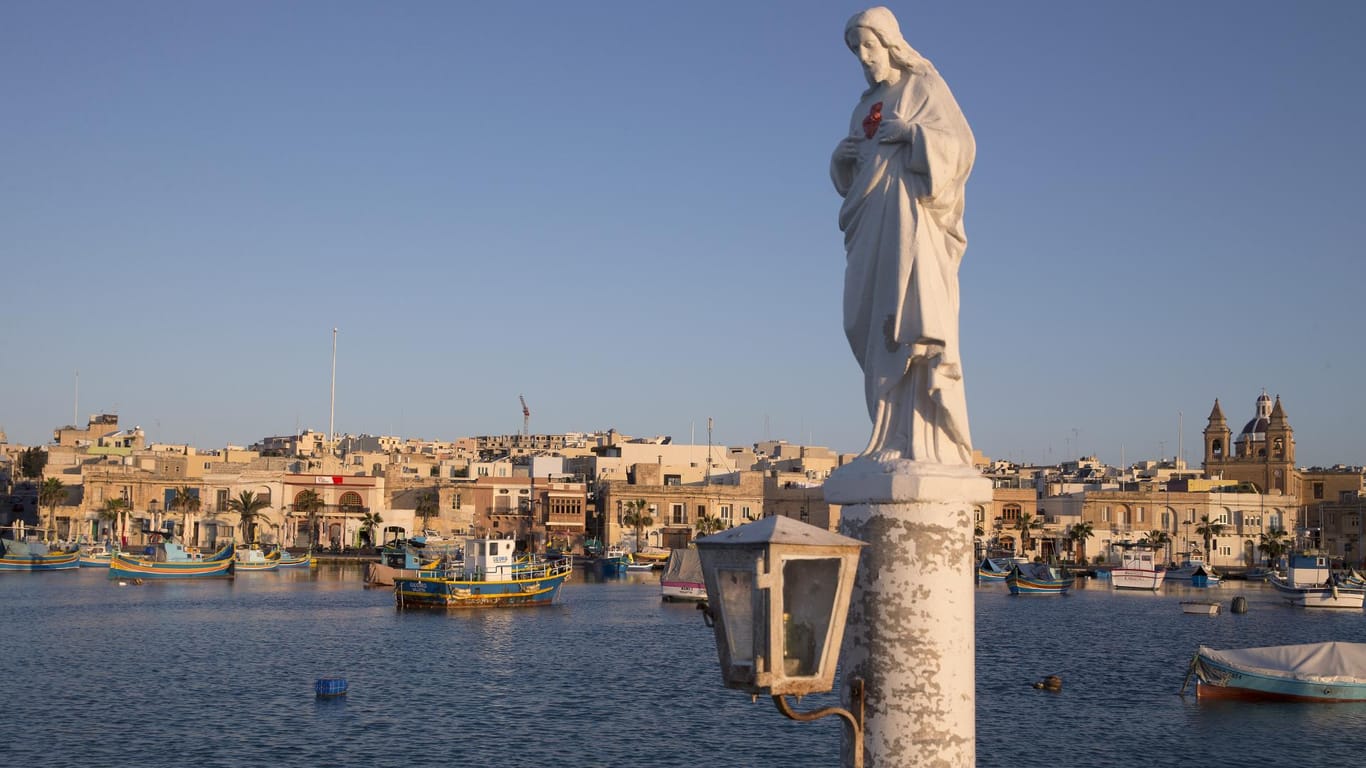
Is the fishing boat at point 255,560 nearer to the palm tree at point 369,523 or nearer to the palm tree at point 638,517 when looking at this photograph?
the palm tree at point 369,523

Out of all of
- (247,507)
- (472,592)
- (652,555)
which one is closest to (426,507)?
(247,507)

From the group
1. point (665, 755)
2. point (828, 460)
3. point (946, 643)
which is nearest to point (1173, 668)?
point (665, 755)

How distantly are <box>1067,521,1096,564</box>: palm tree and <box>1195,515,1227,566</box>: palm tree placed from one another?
771 cm

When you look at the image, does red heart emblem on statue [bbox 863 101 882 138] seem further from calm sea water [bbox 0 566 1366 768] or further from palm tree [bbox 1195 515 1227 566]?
palm tree [bbox 1195 515 1227 566]

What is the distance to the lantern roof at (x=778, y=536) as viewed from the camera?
5.43 m

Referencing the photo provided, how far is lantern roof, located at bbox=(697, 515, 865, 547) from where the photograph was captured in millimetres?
5430

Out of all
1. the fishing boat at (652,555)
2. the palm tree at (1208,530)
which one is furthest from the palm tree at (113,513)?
the palm tree at (1208,530)

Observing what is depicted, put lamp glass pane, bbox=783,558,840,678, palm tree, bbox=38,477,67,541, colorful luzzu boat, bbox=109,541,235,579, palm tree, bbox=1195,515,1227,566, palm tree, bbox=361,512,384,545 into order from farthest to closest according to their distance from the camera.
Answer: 1. palm tree, bbox=1195,515,1227,566
2. palm tree, bbox=361,512,384,545
3. palm tree, bbox=38,477,67,541
4. colorful luzzu boat, bbox=109,541,235,579
5. lamp glass pane, bbox=783,558,840,678

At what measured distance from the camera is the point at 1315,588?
68.8 m

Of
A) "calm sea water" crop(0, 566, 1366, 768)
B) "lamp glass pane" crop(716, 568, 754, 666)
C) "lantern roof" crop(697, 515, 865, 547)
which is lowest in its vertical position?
"calm sea water" crop(0, 566, 1366, 768)

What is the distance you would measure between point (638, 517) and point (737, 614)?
295 ft

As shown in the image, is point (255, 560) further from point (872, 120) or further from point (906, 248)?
point (906, 248)

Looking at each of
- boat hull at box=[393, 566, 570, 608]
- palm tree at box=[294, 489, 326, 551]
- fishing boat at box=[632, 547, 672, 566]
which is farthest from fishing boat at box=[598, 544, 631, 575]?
boat hull at box=[393, 566, 570, 608]

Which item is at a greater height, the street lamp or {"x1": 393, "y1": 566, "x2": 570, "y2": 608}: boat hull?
the street lamp
